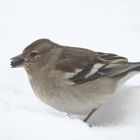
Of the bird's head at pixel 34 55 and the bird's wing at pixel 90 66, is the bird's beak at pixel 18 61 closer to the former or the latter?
the bird's head at pixel 34 55

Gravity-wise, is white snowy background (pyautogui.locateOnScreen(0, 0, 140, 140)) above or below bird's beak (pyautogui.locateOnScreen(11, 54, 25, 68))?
below

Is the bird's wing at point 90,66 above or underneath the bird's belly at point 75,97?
above

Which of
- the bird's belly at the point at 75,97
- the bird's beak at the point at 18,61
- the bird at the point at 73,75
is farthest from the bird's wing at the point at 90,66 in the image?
the bird's beak at the point at 18,61

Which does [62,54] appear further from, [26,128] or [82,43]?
[82,43]

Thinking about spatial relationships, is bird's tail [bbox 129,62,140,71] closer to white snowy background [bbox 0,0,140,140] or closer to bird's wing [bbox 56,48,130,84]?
bird's wing [bbox 56,48,130,84]

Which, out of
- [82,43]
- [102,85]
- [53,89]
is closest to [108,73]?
[102,85]

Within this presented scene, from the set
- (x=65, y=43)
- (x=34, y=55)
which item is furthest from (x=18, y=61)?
(x=65, y=43)

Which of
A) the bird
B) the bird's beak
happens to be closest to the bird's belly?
the bird
